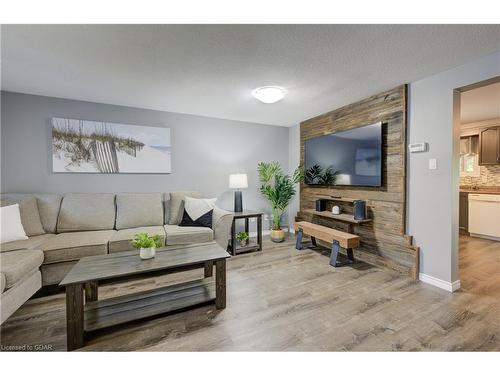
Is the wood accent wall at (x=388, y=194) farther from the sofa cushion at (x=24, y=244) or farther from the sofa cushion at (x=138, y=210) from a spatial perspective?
the sofa cushion at (x=24, y=244)

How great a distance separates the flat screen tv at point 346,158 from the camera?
2.69 metres

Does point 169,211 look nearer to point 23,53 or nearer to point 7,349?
point 7,349

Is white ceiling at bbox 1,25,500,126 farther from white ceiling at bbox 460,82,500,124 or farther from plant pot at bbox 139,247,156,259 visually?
plant pot at bbox 139,247,156,259

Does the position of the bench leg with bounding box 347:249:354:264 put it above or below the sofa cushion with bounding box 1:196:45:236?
below

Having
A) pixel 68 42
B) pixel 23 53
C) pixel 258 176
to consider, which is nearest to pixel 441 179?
pixel 258 176

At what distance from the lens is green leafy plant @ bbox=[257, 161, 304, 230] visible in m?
3.82

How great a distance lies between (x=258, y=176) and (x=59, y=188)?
3.05 m

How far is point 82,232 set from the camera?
2.57 metres

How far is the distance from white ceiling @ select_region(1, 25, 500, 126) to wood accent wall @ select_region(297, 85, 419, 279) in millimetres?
194

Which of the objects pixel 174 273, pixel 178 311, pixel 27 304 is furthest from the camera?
pixel 174 273

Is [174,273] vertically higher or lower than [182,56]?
lower

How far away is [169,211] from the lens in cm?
318

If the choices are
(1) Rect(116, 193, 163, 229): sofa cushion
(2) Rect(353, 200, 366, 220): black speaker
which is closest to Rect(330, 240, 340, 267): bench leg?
(2) Rect(353, 200, 366, 220): black speaker

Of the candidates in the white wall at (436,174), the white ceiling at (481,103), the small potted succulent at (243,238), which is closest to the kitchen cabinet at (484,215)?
the white ceiling at (481,103)
